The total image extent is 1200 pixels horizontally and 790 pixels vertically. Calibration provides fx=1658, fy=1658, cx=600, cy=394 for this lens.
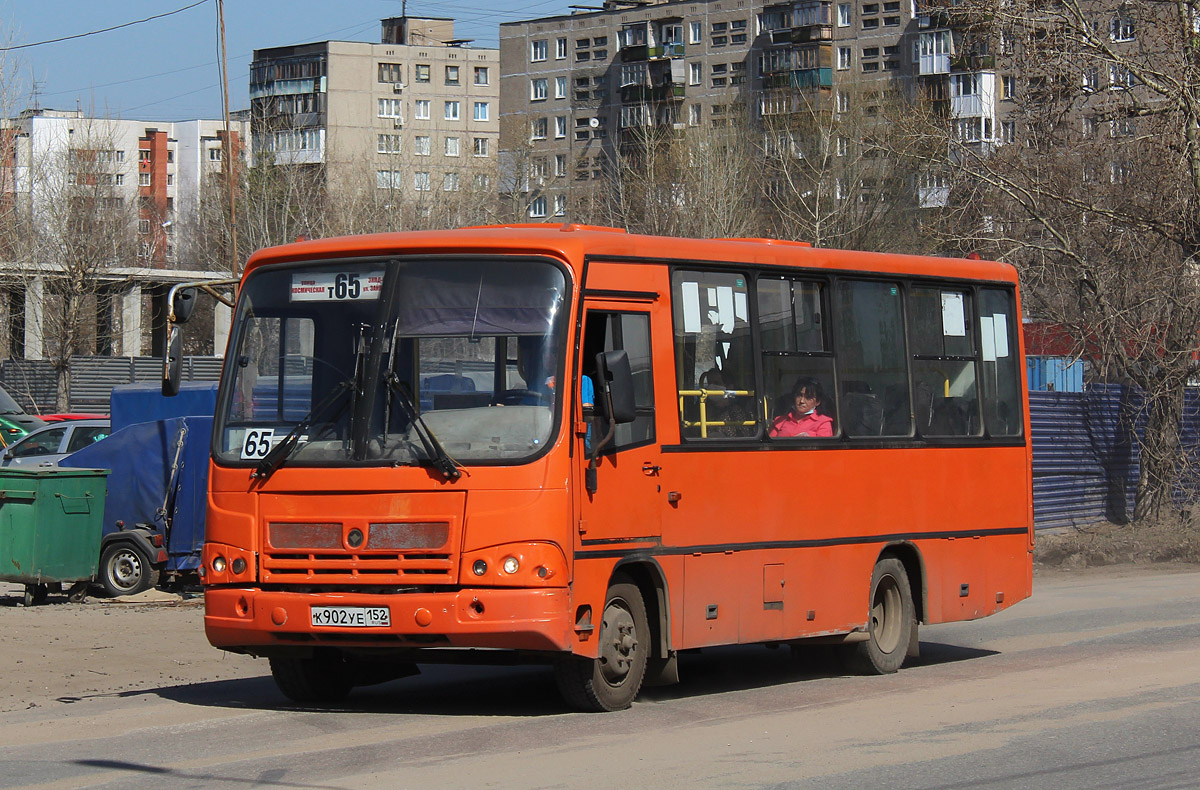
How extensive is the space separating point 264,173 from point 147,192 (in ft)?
244

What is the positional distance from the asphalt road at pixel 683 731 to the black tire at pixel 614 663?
0.12m

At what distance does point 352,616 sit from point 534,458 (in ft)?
4.50

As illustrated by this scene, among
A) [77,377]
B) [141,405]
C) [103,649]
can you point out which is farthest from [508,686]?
[77,377]

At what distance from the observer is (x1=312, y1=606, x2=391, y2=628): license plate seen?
368 inches

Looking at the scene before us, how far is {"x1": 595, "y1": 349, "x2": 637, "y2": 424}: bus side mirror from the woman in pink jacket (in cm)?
202

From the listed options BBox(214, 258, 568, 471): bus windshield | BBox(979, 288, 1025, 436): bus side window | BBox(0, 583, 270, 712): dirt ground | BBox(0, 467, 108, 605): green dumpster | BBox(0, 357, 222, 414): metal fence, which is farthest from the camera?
BBox(0, 357, 222, 414): metal fence

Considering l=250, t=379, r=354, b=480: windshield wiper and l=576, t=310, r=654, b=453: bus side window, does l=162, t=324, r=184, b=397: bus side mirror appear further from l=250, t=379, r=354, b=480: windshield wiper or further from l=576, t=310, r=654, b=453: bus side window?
l=576, t=310, r=654, b=453: bus side window

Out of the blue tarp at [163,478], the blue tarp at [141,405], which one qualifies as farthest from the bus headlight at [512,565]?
the blue tarp at [141,405]

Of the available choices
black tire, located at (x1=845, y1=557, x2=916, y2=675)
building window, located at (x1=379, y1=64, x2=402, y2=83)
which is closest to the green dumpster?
black tire, located at (x1=845, y1=557, x2=916, y2=675)

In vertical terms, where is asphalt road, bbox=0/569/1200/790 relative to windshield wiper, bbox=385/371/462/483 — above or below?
below

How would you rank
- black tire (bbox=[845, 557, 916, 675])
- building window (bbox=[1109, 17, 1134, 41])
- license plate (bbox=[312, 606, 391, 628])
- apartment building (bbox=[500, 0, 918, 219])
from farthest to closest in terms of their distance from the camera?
apartment building (bbox=[500, 0, 918, 219])
building window (bbox=[1109, 17, 1134, 41])
black tire (bbox=[845, 557, 916, 675])
license plate (bbox=[312, 606, 391, 628])

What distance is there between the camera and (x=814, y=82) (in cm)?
9075

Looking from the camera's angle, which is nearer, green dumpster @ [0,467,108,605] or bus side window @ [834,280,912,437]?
bus side window @ [834,280,912,437]

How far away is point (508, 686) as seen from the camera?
38.0 ft
